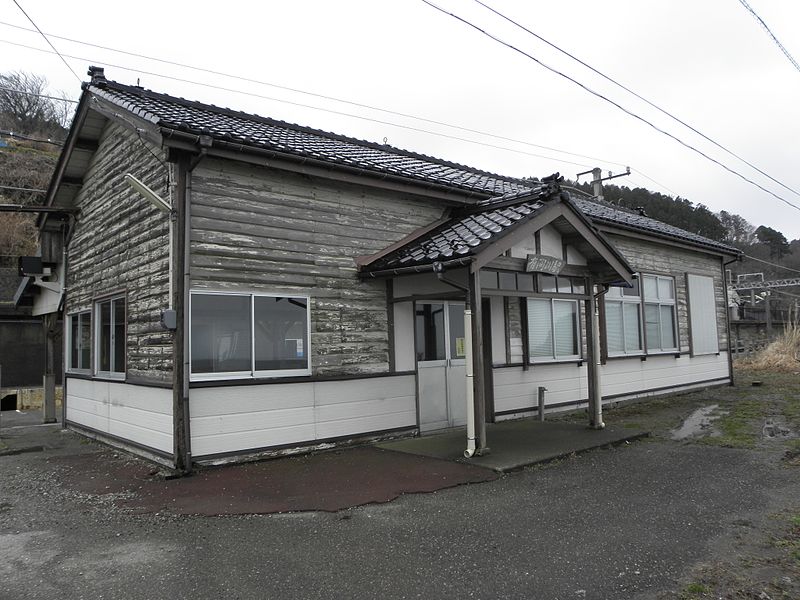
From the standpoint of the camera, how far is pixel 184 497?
5598 mm

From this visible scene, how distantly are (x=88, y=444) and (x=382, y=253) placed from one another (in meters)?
5.64

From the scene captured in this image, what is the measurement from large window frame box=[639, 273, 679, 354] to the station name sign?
5730 millimetres

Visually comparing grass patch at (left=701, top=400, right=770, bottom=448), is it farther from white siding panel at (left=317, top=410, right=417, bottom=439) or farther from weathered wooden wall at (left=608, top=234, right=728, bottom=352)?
white siding panel at (left=317, top=410, right=417, bottom=439)

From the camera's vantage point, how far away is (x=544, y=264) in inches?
310

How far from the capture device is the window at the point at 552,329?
10367 mm

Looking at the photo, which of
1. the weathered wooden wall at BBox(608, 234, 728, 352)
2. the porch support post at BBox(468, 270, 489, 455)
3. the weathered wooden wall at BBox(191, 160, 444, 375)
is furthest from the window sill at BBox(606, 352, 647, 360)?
the porch support post at BBox(468, 270, 489, 455)

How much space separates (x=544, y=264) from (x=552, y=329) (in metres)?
3.22

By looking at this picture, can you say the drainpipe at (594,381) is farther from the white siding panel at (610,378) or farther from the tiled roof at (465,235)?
the tiled roof at (465,235)

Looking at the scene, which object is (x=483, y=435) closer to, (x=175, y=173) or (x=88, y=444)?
(x=175, y=173)

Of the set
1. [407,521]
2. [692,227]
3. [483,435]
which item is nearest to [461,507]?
[407,521]

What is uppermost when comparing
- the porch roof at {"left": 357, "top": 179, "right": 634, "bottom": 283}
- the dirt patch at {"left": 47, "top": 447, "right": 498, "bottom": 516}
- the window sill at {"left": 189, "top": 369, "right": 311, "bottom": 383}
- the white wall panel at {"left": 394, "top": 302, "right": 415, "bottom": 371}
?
the porch roof at {"left": 357, "top": 179, "right": 634, "bottom": 283}

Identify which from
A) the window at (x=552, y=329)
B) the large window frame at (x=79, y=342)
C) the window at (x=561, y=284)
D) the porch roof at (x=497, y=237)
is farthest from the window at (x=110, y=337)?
the window at (x=552, y=329)

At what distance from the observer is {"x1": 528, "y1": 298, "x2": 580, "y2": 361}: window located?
1037 centimetres

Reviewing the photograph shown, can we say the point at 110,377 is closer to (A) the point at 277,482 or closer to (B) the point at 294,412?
(B) the point at 294,412
